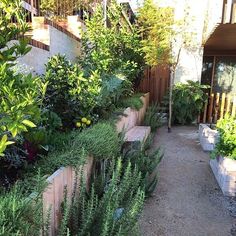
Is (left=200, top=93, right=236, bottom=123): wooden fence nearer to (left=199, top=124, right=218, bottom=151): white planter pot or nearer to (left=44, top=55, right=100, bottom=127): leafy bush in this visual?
(left=199, top=124, right=218, bottom=151): white planter pot

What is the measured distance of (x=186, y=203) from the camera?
344 cm

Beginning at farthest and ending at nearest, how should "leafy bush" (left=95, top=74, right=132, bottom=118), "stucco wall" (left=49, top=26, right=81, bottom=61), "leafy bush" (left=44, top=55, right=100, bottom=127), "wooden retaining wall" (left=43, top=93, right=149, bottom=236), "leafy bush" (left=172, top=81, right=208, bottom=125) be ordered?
1. "leafy bush" (left=172, top=81, right=208, bottom=125)
2. "stucco wall" (left=49, top=26, right=81, bottom=61)
3. "leafy bush" (left=95, top=74, right=132, bottom=118)
4. "leafy bush" (left=44, top=55, right=100, bottom=127)
5. "wooden retaining wall" (left=43, top=93, right=149, bottom=236)

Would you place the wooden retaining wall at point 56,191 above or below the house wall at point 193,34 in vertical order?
below

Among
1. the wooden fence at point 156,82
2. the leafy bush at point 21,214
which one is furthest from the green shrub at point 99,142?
the wooden fence at point 156,82

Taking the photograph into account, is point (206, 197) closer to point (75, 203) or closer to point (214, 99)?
point (75, 203)

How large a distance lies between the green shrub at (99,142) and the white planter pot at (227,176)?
1618 millimetres

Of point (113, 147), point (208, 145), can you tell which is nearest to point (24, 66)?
point (113, 147)

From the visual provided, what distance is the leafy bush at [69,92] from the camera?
3591 millimetres

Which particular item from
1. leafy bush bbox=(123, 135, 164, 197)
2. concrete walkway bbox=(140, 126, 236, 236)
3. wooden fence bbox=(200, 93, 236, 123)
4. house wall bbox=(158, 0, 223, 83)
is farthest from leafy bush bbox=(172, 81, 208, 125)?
leafy bush bbox=(123, 135, 164, 197)

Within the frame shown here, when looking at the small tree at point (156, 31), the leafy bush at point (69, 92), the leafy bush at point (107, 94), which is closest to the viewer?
the leafy bush at point (69, 92)

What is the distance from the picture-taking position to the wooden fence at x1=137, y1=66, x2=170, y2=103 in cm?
888

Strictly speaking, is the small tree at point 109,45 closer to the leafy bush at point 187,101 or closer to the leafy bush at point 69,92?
the leafy bush at point 69,92

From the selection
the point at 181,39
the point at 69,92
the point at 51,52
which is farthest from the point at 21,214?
the point at 181,39

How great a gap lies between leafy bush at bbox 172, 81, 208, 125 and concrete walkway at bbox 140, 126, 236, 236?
8.51 ft
